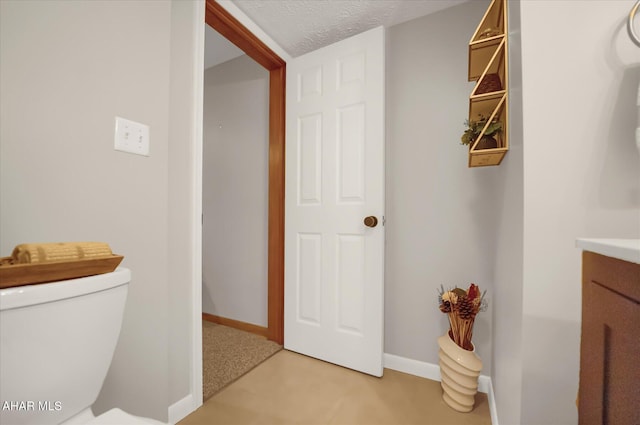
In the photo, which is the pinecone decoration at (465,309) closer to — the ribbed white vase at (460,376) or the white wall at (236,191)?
the ribbed white vase at (460,376)

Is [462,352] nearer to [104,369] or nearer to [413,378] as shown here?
[413,378]

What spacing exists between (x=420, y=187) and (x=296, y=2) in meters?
1.29

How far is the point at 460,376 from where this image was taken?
1303 mm

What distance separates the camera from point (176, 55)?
49.4 inches

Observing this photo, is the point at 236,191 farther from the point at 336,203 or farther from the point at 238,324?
the point at 238,324

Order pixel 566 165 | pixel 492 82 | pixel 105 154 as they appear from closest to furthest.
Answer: pixel 566 165, pixel 105 154, pixel 492 82

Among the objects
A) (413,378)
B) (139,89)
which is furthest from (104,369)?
(413,378)

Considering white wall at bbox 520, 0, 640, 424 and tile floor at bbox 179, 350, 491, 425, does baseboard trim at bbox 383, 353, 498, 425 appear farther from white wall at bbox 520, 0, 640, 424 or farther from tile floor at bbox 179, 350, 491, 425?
white wall at bbox 520, 0, 640, 424

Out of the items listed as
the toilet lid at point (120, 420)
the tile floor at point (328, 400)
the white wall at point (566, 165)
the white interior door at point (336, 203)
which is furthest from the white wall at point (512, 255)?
the toilet lid at point (120, 420)

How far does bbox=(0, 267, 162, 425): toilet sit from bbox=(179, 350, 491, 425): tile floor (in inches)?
32.8

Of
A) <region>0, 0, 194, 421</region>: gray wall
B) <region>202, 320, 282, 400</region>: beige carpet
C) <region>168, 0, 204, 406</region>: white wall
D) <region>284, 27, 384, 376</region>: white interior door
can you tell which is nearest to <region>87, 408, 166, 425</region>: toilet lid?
<region>0, 0, 194, 421</region>: gray wall

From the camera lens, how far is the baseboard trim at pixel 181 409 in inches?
47.5

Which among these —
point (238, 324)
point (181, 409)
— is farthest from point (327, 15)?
point (238, 324)

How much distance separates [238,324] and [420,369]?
145cm
